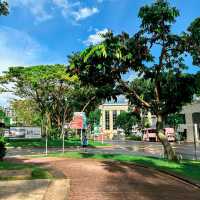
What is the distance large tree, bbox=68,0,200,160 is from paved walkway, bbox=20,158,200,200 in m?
5.25

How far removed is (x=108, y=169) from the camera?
13.9 meters

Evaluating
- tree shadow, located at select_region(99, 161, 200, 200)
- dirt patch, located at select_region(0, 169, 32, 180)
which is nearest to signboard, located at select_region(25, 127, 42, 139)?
tree shadow, located at select_region(99, 161, 200, 200)

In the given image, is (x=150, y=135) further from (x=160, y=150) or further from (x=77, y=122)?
(x=77, y=122)

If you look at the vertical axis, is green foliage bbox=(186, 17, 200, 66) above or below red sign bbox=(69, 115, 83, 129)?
above

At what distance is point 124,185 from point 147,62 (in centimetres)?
957

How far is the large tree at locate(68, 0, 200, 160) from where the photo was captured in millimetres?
16562

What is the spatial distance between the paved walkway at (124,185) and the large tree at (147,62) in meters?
5.25

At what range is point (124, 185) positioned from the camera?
1044 centimetres

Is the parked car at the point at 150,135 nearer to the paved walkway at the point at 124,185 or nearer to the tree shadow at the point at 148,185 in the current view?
the paved walkway at the point at 124,185

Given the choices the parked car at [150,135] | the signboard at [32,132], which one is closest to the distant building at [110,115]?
the parked car at [150,135]

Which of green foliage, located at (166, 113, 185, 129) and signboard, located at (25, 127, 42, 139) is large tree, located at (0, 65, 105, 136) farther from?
green foliage, located at (166, 113, 185, 129)

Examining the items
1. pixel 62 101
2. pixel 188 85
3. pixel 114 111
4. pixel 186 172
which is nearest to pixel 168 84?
pixel 188 85

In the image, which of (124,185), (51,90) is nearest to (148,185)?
(124,185)

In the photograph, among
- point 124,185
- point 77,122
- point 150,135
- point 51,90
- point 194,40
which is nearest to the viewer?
point 124,185
